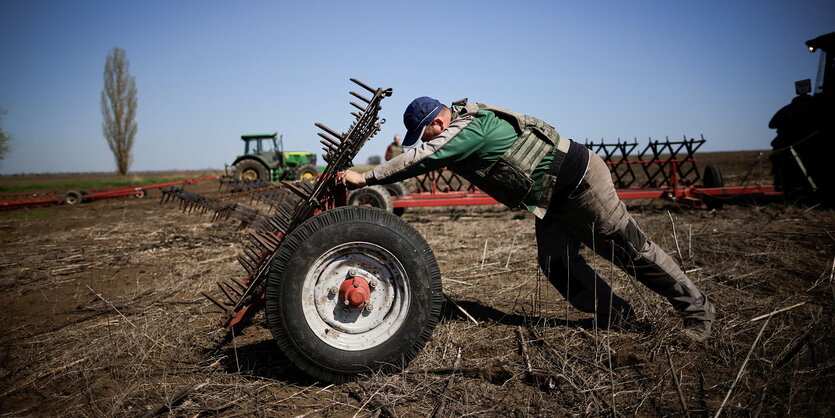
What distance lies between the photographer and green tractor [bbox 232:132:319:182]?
56.9ft

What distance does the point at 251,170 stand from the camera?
57.7ft

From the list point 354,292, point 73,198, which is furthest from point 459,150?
point 73,198

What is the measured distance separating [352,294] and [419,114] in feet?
3.57

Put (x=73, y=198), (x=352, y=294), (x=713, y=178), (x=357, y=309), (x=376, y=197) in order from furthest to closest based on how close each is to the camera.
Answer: (x=73, y=198) < (x=713, y=178) < (x=376, y=197) < (x=357, y=309) < (x=352, y=294)

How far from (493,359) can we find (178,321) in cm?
240

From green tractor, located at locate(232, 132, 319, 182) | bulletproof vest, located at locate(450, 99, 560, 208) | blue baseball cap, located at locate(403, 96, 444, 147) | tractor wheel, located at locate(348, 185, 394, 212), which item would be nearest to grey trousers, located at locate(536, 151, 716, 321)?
bulletproof vest, located at locate(450, 99, 560, 208)

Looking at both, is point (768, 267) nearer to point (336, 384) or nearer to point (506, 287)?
point (506, 287)

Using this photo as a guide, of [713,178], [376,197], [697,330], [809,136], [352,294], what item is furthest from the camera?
[713,178]

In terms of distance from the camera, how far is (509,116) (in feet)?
7.99

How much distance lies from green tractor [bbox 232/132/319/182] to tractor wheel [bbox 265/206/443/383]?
14.5m

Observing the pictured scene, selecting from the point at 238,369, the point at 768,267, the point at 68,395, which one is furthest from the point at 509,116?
the point at 768,267

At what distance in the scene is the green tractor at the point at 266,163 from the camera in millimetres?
17328

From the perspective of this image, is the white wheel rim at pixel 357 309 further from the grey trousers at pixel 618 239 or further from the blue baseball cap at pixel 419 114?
the grey trousers at pixel 618 239

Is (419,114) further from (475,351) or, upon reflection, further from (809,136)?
(809,136)
